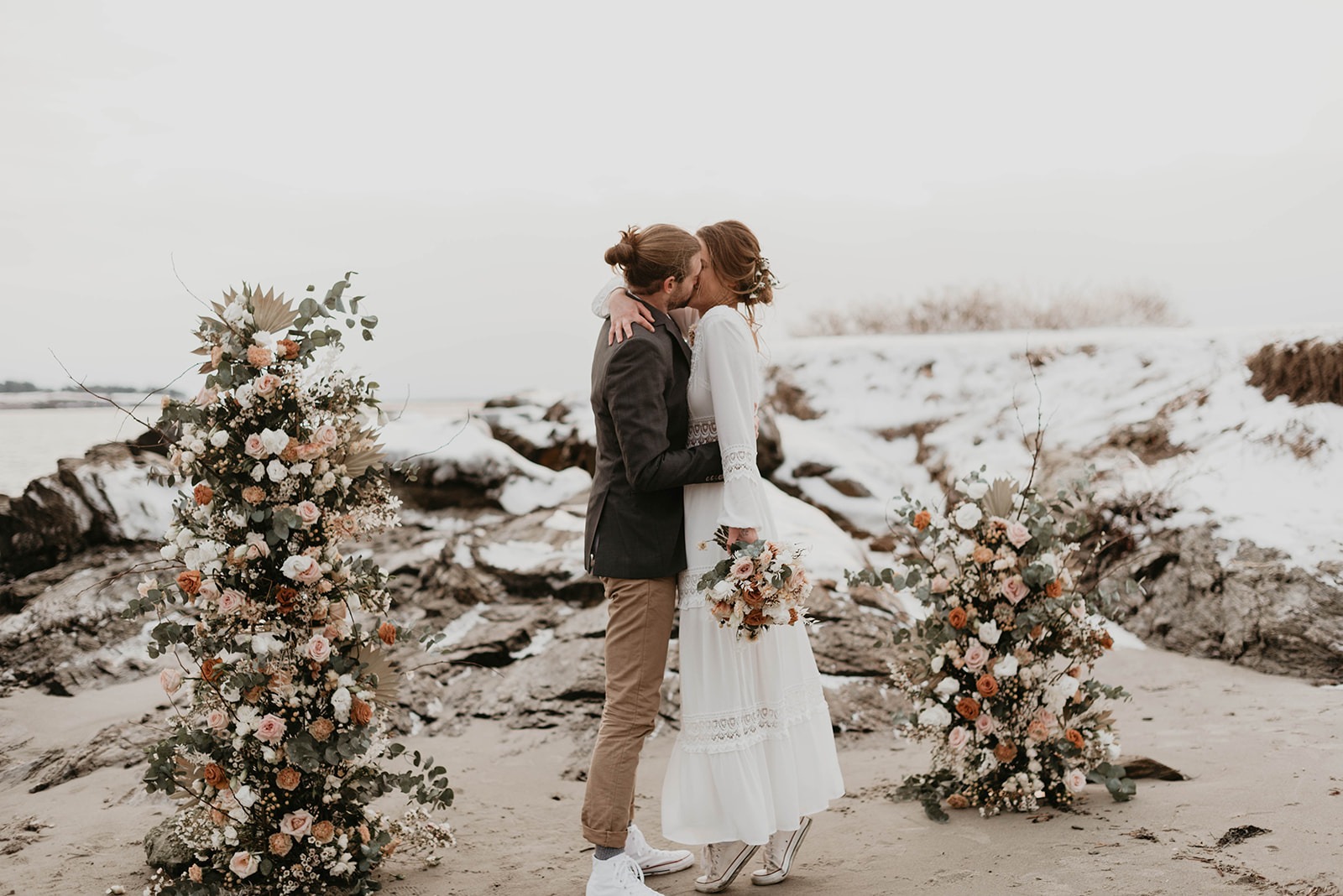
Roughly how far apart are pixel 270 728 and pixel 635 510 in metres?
1.37

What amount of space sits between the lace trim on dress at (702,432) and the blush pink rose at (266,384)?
1.39 metres

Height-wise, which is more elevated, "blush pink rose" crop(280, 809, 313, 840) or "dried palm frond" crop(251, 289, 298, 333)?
"dried palm frond" crop(251, 289, 298, 333)

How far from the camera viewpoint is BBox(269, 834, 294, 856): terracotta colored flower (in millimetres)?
3213

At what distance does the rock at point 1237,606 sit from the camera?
17.8 ft

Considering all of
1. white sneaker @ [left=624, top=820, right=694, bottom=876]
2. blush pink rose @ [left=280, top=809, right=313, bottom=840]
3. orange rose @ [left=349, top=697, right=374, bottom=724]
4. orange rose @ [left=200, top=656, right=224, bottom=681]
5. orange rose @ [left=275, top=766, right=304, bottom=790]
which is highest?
orange rose @ [left=200, top=656, right=224, bottom=681]

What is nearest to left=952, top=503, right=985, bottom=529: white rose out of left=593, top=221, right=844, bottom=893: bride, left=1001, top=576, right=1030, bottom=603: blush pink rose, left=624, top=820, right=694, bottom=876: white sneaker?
left=1001, top=576, right=1030, bottom=603: blush pink rose

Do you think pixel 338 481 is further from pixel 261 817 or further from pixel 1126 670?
pixel 1126 670

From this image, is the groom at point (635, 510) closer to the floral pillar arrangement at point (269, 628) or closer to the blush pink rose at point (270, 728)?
the floral pillar arrangement at point (269, 628)

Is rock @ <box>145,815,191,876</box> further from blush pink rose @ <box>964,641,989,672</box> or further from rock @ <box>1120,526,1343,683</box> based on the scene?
rock @ <box>1120,526,1343,683</box>

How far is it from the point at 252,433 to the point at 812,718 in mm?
2130

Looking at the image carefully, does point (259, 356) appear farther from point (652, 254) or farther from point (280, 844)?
point (280, 844)

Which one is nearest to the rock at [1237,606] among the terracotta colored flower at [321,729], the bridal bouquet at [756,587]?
the bridal bouquet at [756,587]

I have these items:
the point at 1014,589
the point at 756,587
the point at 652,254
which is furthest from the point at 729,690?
the point at 652,254

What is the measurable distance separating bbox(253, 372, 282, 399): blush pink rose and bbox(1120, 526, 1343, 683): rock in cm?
427
